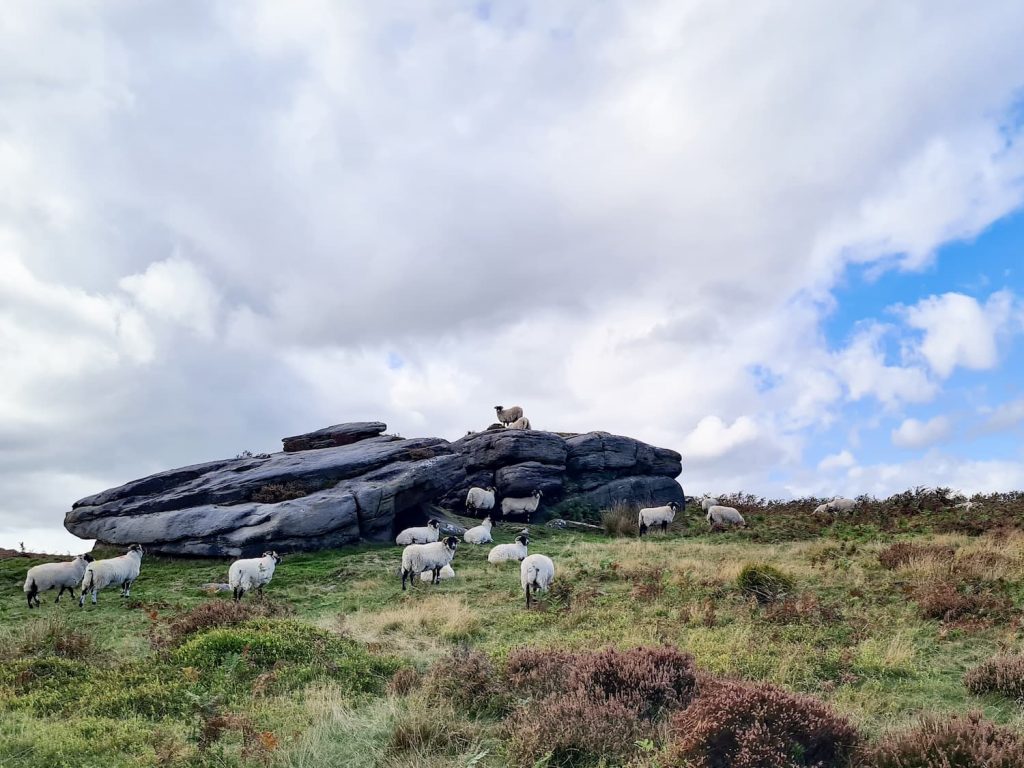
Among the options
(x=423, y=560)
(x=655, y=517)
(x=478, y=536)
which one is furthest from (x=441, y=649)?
(x=655, y=517)

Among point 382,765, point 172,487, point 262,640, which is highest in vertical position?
point 172,487

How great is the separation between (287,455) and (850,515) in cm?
3015

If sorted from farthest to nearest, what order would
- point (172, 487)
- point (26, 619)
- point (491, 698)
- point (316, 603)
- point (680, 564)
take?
point (172, 487) < point (680, 564) < point (316, 603) < point (26, 619) < point (491, 698)

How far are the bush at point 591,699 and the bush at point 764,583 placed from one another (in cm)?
707

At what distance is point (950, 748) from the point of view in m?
6.59

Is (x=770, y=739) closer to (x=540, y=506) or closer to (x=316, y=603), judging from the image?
(x=316, y=603)

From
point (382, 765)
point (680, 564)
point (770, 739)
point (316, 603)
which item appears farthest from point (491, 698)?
point (680, 564)

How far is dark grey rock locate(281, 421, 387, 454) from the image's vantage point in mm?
42812

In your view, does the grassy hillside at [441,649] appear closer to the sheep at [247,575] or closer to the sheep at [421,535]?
the sheep at [247,575]

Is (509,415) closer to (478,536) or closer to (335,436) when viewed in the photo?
(335,436)

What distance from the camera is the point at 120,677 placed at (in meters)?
10.8

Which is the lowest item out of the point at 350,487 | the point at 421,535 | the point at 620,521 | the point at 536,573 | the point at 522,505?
the point at 536,573

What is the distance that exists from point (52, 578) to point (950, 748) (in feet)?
72.8

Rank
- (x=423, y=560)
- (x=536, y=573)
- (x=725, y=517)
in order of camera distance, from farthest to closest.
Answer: (x=725, y=517)
(x=423, y=560)
(x=536, y=573)
